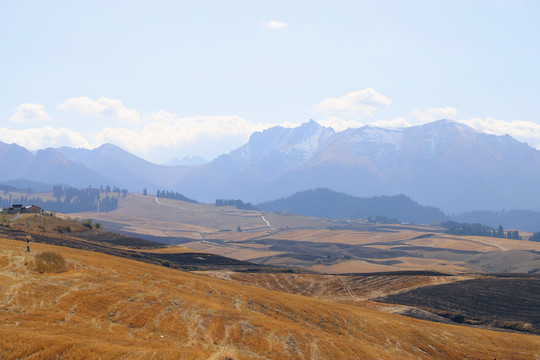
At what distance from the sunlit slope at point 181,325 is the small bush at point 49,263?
1080 mm

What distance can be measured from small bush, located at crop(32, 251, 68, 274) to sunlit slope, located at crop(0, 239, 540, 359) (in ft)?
3.54

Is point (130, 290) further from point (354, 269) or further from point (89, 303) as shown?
point (354, 269)

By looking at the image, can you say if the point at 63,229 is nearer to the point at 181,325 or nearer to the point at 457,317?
the point at 181,325

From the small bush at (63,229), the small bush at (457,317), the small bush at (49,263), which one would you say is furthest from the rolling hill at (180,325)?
the small bush at (63,229)

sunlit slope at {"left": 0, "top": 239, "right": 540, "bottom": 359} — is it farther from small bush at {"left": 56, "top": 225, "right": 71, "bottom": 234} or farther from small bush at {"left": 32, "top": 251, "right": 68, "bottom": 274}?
small bush at {"left": 56, "top": 225, "right": 71, "bottom": 234}

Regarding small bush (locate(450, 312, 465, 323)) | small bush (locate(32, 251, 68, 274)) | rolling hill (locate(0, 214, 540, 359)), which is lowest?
small bush (locate(450, 312, 465, 323))

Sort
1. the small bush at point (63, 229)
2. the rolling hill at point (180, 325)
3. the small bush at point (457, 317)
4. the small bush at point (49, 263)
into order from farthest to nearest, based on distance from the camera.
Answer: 1. the small bush at point (63, 229)
2. the small bush at point (457, 317)
3. the small bush at point (49, 263)
4. the rolling hill at point (180, 325)

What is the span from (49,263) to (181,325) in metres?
16.0

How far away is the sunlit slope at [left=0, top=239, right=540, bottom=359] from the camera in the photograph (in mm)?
30494

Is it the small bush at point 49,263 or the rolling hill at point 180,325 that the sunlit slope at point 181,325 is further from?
the small bush at point 49,263

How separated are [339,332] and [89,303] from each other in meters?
24.1

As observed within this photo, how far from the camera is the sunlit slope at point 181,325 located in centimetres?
3049

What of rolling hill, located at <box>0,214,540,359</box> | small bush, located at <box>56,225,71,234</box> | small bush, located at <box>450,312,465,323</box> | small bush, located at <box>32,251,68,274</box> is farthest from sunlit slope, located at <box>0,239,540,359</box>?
small bush, located at <box>56,225,71,234</box>

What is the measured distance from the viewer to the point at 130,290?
4403cm
